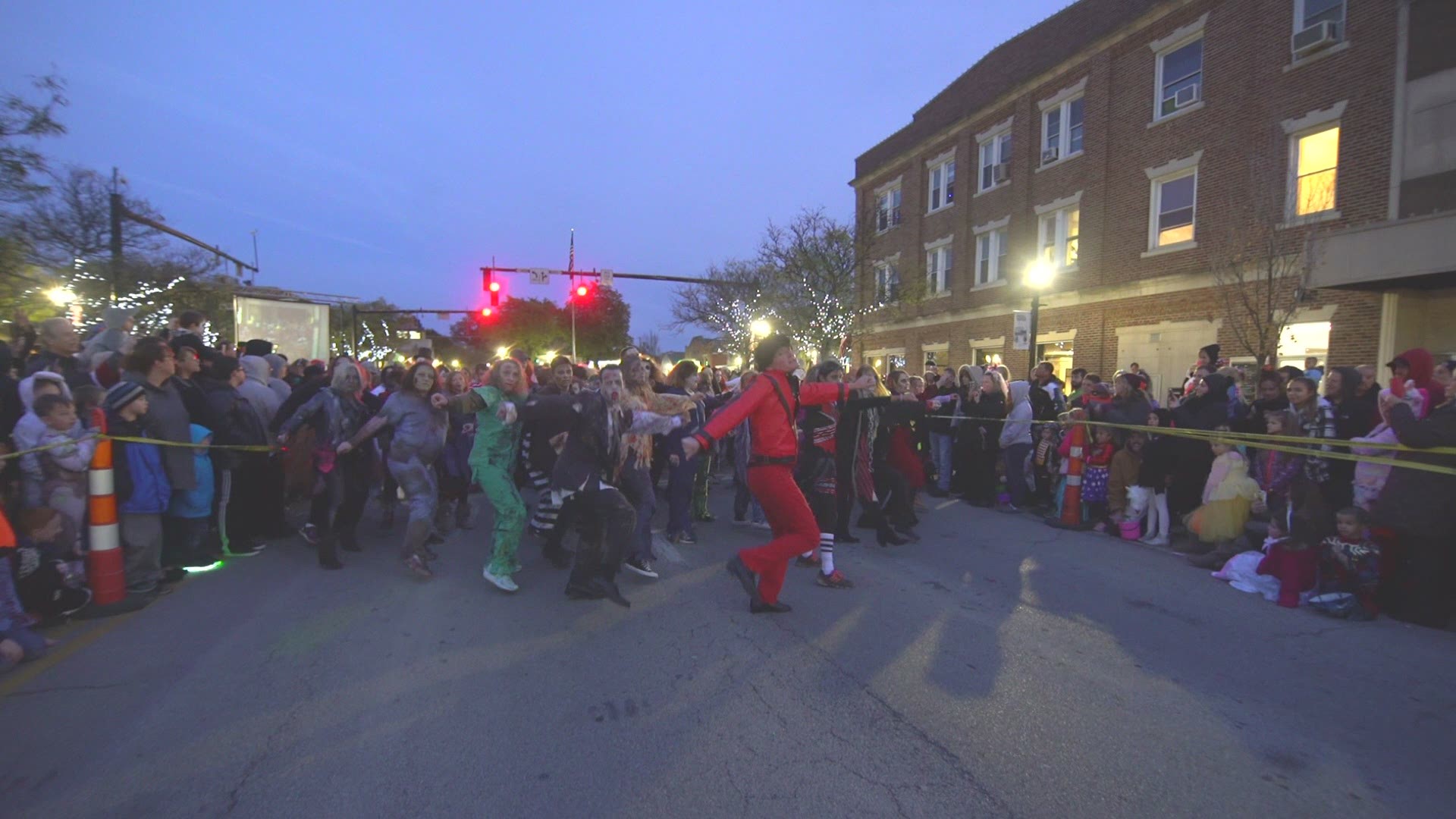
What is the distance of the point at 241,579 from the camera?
653 centimetres

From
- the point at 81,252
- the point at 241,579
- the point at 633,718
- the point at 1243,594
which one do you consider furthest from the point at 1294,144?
the point at 81,252

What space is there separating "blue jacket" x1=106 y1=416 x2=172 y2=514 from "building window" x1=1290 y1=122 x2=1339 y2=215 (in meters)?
18.1

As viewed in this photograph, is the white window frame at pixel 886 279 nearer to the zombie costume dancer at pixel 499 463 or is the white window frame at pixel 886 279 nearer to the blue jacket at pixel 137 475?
the zombie costume dancer at pixel 499 463

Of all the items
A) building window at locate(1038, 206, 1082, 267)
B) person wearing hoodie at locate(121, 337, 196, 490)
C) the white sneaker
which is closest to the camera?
the white sneaker

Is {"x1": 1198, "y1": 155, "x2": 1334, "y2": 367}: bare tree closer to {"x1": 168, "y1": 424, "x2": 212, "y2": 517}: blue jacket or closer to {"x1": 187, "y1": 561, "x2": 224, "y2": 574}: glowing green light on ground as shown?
{"x1": 168, "y1": 424, "x2": 212, "y2": 517}: blue jacket

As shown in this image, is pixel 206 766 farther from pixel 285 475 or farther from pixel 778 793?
pixel 285 475

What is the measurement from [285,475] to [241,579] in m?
1.64

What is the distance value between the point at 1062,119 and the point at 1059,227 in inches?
124

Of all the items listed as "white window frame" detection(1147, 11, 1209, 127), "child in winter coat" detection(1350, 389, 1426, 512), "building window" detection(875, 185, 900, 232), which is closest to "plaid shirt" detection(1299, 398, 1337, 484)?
"child in winter coat" detection(1350, 389, 1426, 512)

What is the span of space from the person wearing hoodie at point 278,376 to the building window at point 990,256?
70.4 feet

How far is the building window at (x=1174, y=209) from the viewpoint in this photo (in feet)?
60.2

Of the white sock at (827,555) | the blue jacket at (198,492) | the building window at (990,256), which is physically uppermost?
the building window at (990,256)

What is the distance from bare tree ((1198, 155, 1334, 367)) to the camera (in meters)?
12.3

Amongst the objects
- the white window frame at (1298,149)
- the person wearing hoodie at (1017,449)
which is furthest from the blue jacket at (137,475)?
the white window frame at (1298,149)
